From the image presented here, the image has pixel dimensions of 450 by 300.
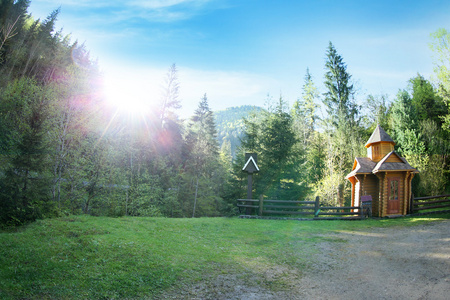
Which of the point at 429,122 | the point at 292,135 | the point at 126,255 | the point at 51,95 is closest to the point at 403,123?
the point at 429,122

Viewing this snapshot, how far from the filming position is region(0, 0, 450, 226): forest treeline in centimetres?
1219

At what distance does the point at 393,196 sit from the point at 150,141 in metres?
26.2

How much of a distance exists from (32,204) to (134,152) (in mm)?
14431

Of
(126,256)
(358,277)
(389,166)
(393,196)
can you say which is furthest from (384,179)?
(126,256)

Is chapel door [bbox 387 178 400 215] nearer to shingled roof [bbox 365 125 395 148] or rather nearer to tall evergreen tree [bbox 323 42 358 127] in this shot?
shingled roof [bbox 365 125 395 148]

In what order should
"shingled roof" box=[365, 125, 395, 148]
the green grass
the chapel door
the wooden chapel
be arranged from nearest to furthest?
the green grass, the wooden chapel, the chapel door, "shingled roof" box=[365, 125, 395, 148]

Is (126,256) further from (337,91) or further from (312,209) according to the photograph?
(337,91)

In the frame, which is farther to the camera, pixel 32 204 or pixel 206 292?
pixel 32 204

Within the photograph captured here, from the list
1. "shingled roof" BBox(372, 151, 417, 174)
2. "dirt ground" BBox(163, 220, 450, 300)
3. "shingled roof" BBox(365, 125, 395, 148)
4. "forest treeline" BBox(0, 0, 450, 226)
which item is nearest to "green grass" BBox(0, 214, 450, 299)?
"dirt ground" BBox(163, 220, 450, 300)

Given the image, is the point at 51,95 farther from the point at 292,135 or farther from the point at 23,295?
the point at 292,135

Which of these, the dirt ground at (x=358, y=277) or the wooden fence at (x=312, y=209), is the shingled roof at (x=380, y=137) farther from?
the dirt ground at (x=358, y=277)

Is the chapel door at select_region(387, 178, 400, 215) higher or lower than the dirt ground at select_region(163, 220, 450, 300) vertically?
higher

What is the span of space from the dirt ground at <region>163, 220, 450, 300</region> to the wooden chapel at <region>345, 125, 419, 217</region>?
7392 mm

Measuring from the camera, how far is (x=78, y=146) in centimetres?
1558
